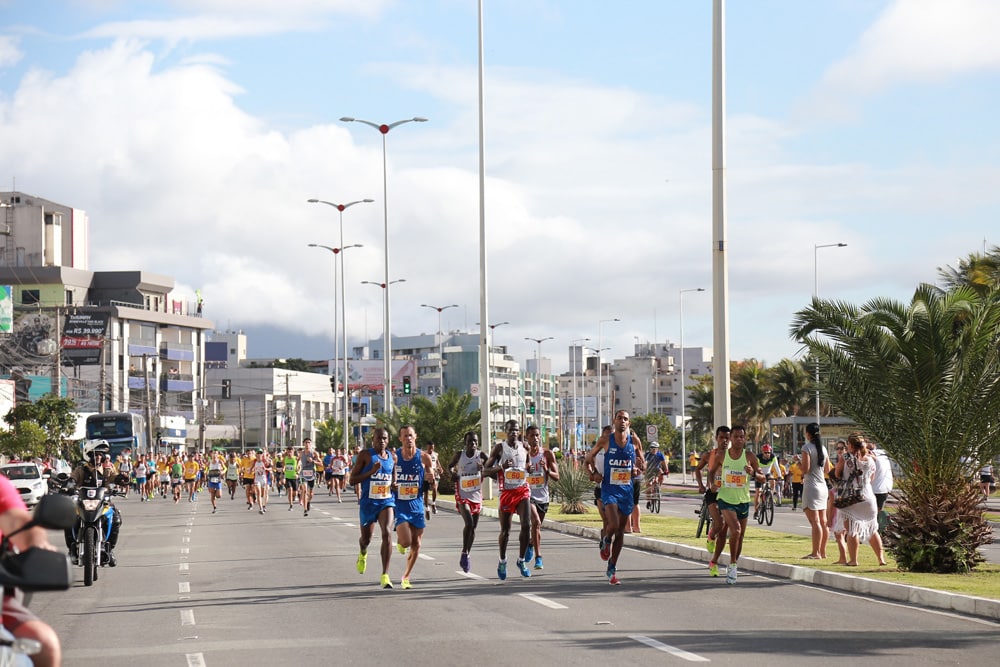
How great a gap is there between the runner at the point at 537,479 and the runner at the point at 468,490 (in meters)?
0.69

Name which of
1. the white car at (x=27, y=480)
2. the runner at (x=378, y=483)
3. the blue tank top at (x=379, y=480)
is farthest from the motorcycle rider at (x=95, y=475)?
the white car at (x=27, y=480)

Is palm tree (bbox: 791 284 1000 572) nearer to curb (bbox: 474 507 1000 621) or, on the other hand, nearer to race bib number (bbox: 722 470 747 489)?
curb (bbox: 474 507 1000 621)

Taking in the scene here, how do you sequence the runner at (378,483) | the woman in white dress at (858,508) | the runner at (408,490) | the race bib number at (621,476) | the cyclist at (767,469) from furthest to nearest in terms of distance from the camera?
the cyclist at (767,469) < the woman in white dress at (858,508) < the race bib number at (621,476) < the runner at (408,490) < the runner at (378,483)

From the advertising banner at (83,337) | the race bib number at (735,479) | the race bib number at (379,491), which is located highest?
the advertising banner at (83,337)

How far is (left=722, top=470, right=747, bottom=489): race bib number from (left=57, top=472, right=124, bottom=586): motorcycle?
7855mm

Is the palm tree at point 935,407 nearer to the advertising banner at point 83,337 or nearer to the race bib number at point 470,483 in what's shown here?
the race bib number at point 470,483

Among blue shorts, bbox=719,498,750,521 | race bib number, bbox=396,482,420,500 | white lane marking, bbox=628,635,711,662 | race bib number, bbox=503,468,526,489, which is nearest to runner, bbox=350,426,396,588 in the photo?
race bib number, bbox=396,482,420,500

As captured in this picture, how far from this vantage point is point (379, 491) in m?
16.3

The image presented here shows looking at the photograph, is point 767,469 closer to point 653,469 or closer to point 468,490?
point 653,469

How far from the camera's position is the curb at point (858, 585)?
1421 cm

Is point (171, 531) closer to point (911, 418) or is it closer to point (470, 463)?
point (470, 463)

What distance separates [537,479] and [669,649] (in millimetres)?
7542

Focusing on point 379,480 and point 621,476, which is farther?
point 621,476

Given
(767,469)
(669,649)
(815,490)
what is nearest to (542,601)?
(669,649)
